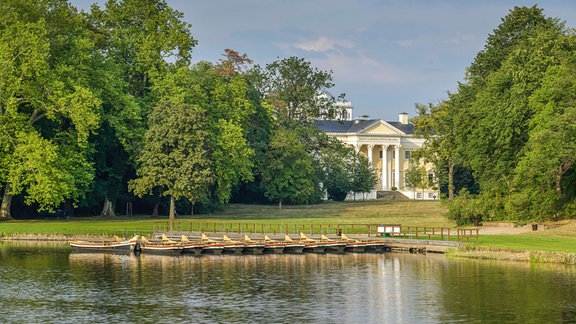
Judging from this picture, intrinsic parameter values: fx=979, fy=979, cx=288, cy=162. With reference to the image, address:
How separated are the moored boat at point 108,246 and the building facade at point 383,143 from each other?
327 feet

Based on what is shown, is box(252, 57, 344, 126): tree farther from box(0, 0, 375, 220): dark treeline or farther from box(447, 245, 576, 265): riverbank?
box(447, 245, 576, 265): riverbank

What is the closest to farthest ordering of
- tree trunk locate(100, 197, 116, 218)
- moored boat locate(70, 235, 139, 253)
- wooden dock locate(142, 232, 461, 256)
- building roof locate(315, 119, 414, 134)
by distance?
moored boat locate(70, 235, 139, 253), wooden dock locate(142, 232, 461, 256), tree trunk locate(100, 197, 116, 218), building roof locate(315, 119, 414, 134)

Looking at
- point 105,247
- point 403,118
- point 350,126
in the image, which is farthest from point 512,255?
point 403,118

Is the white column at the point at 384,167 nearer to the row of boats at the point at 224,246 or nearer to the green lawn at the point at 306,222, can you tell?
the green lawn at the point at 306,222

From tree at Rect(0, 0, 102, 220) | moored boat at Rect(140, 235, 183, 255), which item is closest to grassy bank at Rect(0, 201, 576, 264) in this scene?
tree at Rect(0, 0, 102, 220)

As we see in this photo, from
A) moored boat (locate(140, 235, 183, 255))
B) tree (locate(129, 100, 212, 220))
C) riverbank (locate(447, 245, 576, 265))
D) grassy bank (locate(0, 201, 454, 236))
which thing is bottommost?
riverbank (locate(447, 245, 576, 265))

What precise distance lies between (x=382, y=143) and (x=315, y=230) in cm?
8775

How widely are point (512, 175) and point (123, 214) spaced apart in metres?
43.7

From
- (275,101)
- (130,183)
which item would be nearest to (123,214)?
(130,183)

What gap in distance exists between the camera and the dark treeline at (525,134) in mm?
77812

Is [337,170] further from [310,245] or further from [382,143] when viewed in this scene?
[310,245]

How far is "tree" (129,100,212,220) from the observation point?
95.0m

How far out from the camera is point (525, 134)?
279 feet

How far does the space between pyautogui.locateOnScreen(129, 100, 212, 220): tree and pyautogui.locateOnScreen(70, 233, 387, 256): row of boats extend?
1976cm
